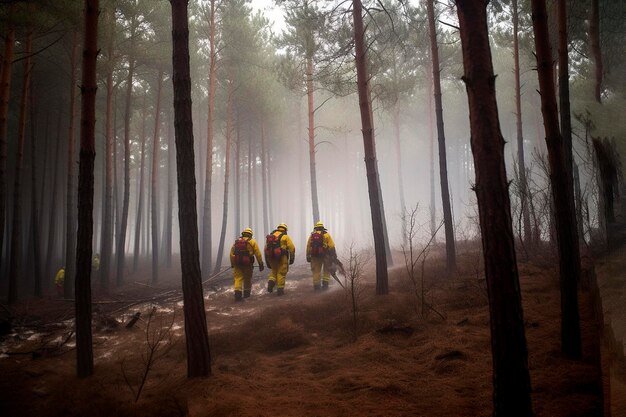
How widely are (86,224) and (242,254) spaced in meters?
4.77

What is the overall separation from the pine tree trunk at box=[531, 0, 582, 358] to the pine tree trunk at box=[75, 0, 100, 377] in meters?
6.51

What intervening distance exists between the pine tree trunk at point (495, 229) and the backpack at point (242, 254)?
25.2ft

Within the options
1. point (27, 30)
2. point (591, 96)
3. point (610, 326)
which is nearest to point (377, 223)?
point (610, 326)

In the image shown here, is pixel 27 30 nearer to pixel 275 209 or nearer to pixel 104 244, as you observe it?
pixel 104 244

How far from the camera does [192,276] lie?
4590 millimetres

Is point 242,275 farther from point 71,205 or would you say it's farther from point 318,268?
point 71,205

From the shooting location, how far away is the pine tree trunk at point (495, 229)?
2572 millimetres

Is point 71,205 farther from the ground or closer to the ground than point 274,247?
farther from the ground

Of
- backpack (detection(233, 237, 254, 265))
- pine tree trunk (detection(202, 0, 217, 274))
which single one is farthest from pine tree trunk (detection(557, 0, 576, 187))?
pine tree trunk (detection(202, 0, 217, 274))

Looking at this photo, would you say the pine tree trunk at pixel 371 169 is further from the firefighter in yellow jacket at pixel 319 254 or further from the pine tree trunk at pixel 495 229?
the pine tree trunk at pixel 495 229

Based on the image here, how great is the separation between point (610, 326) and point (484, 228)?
2.48 meters

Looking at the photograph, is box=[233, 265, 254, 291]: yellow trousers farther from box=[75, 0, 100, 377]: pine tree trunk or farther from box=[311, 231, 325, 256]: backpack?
box=[75, 0, 100, 377]: pine tree trunk

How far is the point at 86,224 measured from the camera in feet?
17.2

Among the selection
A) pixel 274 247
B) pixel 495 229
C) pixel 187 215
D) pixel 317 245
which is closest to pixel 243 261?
pixel 274 247
